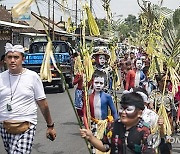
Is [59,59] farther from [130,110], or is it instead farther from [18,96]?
[130,110]

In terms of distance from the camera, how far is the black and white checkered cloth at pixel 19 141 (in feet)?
16.5

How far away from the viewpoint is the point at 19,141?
5.07 m

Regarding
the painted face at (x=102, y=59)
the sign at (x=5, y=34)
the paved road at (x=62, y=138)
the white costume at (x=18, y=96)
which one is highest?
the sign at (x=5, y=34)

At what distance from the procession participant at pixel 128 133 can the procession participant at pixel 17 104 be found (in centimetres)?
135

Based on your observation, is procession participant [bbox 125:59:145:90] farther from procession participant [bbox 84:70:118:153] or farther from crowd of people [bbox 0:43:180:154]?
procession participant [bbox 84:70:118:153]

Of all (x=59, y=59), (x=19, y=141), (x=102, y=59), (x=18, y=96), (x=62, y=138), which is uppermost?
(x=102, y=59)

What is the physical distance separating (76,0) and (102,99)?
6.57 ft

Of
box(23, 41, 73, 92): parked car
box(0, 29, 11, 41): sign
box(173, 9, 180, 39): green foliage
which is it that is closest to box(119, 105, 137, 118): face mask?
box(173, 9, 180, 39): green foliage

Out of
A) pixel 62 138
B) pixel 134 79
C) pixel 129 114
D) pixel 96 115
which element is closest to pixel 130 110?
pixel 129 114

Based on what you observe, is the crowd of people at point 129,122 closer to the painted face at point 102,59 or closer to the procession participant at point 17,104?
the procession participant at point 17,104

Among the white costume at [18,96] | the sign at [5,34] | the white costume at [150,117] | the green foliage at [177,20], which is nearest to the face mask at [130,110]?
the white costume at [150,117]

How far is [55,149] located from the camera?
848 centimetres

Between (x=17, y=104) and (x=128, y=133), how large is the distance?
1.67 metres

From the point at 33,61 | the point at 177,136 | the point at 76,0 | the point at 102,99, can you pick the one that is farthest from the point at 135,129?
the point at 33,61
